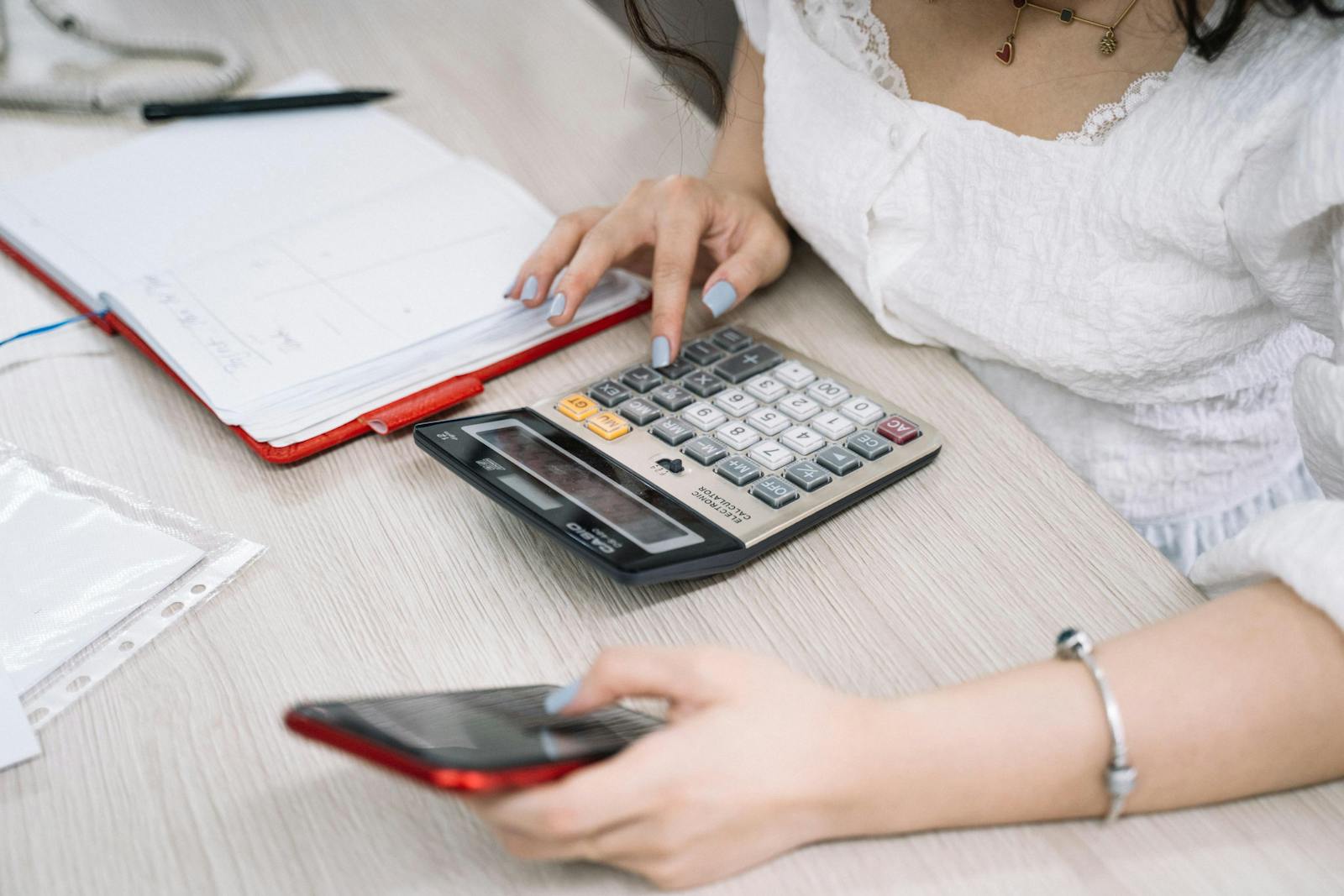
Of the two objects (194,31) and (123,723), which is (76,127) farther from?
(123,723)

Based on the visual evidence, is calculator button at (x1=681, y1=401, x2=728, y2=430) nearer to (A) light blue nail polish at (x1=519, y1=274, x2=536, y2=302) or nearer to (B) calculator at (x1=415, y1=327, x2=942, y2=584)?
(B) calculator at (x1=415, y1=327, x2=942, y2=584)

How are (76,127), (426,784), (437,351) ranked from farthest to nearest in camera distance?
1. (76,127)
2. (437,351)
3. (426,784)

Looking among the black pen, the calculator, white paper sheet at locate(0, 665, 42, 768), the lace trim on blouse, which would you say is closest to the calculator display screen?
the calculator

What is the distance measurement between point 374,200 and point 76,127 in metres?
0.34

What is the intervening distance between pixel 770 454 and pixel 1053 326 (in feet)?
0.68

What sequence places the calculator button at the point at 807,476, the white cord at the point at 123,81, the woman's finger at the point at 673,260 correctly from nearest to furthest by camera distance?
1. the calculator button at the point at 807,476
2. the woman's finger at the point at 673,260
3. the white cord at the point at 123,81

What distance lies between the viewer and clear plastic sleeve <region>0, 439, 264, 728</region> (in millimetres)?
444

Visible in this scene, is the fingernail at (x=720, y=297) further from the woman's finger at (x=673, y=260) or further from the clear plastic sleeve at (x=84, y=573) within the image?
the clear plastic sleeve at (x=84, y=573)

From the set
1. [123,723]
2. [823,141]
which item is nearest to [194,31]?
[823,141]

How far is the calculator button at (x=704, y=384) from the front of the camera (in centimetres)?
57

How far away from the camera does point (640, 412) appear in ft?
1.82

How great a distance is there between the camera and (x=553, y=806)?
1.09 ft

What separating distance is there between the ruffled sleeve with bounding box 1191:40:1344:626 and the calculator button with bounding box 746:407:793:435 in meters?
0.20

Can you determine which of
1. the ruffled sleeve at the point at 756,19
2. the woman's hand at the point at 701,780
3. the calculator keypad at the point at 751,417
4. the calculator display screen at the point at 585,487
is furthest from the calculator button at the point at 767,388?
the ruffled sleeve at the point at 756,19
